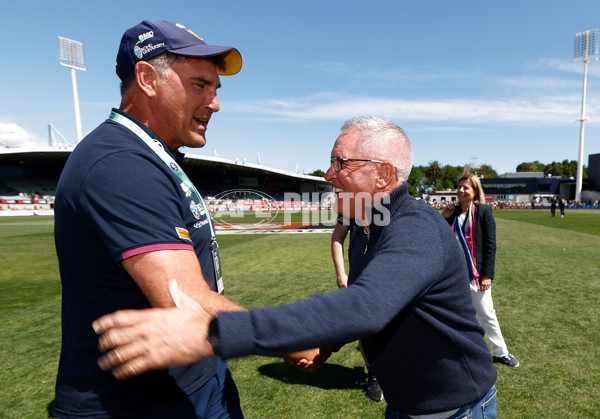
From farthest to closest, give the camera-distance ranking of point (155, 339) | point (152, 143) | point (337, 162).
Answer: point (337, 162) < point (152, 143) < point (155, 339)

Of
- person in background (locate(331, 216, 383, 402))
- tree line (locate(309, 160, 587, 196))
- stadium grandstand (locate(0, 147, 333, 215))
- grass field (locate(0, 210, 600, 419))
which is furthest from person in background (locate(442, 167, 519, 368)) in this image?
tree line (locate(309, 160, 587, 196))

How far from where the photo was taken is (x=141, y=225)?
1.11 metres

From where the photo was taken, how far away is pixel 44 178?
60688 mm

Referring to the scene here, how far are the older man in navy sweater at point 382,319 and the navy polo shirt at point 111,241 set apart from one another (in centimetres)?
28

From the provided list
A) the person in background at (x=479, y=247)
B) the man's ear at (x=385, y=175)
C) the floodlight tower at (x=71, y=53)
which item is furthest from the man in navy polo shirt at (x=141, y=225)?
the floodlight tower at (x=71, y=53)

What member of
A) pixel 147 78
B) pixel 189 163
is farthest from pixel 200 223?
pixel 189 163

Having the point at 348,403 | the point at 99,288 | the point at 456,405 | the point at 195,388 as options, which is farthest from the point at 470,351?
the point at 348,403

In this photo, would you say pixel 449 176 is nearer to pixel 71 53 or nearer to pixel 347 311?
pixel 71 53

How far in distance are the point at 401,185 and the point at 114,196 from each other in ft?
4.04

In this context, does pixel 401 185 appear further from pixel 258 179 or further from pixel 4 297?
pixel 258 179

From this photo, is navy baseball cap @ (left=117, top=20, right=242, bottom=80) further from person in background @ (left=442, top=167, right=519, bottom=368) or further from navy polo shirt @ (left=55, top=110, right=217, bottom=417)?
person in background @ (left=442, top=167, right=519, bottom=368)

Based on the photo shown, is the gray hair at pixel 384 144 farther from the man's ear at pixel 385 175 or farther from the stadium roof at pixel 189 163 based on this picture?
the stadium roof at pixel 189 163

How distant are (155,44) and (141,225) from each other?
0.86 m

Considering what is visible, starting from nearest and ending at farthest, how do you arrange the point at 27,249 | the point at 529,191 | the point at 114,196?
the point at 114,196 < the point at 27,249 < the point at 529,191
